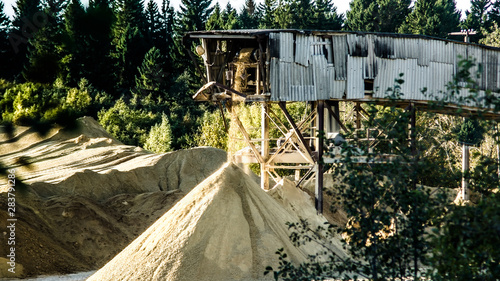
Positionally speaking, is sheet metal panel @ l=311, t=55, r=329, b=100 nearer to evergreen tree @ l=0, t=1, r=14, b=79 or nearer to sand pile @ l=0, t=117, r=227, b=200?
sand pile @ l=0, t=117, r=227, b=200

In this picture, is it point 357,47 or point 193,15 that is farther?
point 193,15

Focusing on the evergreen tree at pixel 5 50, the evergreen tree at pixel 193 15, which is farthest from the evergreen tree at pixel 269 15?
the evergreen tree at pixel 5 50

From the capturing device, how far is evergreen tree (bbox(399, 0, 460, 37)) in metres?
73.6

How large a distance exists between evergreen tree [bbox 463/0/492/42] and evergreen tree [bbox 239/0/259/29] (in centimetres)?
2699

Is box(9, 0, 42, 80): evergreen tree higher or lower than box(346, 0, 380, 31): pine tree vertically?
lower

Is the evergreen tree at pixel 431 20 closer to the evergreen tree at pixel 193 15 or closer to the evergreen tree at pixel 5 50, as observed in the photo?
the evergreen tree at pixel 193 15

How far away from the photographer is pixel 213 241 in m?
21.3

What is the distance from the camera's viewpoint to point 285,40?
29750 millimetres

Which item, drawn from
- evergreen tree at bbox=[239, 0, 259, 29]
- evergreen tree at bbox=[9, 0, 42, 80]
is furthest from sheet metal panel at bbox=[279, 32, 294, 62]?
evergreen tree at bbox=[239, 0, 259, 29]

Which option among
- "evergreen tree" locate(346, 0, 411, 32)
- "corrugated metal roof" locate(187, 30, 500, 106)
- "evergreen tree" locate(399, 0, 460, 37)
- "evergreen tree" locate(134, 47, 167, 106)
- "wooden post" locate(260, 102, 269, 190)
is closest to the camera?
"corrugated metal roof" locate(187, 30, 500, 106)

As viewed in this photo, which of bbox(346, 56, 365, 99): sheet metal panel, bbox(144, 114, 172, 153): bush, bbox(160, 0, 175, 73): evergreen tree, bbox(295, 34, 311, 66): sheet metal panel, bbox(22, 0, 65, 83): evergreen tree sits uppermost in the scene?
bbox(160, 0, 175, 73): evergreen tree

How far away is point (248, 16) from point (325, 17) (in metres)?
17.8

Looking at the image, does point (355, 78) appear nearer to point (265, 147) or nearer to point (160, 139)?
point (265, 147)

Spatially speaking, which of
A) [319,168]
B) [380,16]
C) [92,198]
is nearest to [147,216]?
[92,198]
